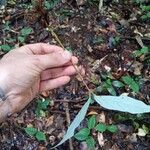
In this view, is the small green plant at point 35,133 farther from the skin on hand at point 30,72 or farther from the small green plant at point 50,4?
the small green plant at point 50,4

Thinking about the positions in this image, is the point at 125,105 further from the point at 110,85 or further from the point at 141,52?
the point at 141,52

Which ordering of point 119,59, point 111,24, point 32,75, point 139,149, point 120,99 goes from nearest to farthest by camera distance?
point 120,99, point 32,75, point 139,149, point 119,59, point 111,24

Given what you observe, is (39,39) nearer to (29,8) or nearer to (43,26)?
(43,26)

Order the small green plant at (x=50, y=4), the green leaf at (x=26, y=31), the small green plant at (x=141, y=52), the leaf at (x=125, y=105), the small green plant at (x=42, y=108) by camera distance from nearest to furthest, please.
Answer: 1. the leaf at (x=125, y=105)
2. the small green plant at (x=42, y=108)
3. the small green plant at (x=141, y=52)
4. the green leaf at (x=26, y=31)
5. the small green plant at (x=50, y=4)

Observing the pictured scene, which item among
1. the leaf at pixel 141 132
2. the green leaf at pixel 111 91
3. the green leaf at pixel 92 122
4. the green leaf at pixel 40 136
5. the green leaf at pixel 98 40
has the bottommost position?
the leaf at pixel 141 132

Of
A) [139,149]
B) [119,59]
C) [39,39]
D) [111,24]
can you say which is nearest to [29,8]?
[39,39]

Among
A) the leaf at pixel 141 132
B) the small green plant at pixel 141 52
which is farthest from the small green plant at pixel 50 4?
the leaf at pixel 141 132

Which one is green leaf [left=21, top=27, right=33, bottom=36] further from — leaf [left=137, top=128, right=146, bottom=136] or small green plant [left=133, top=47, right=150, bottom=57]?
leaf [left=137, top=128, right=146, bottom=136]
